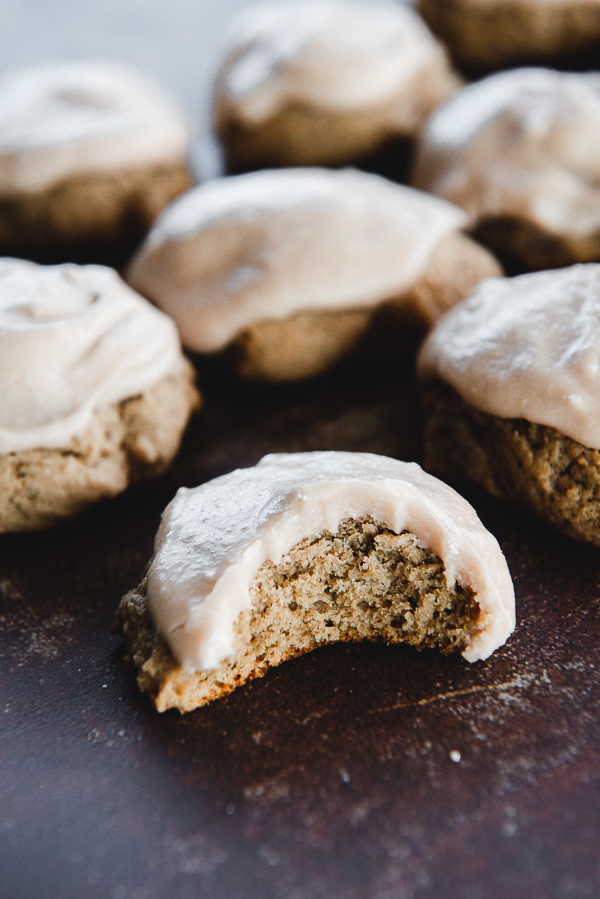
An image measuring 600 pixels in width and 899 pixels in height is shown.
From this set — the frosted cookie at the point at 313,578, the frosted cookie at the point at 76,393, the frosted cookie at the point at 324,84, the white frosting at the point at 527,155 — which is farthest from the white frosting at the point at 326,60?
the frosted cookie at the point at 313,578

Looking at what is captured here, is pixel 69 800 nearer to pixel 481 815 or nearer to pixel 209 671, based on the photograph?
pixel 209 671

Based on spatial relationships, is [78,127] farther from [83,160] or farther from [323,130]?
[323,130]

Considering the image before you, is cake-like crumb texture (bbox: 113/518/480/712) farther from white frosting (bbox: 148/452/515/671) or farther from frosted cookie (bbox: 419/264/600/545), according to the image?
frosted cookie (bbox: 419/264/600/545)

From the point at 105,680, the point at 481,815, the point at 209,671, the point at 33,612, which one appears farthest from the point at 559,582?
the point at 33,612

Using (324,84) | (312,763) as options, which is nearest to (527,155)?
(324,84)

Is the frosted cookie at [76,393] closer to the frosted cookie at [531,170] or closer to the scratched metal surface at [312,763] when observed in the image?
the scratched metal surface at [312,763]

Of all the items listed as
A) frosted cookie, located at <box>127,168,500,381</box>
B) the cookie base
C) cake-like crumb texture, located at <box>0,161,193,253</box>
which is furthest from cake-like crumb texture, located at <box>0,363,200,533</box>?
the cookie base
